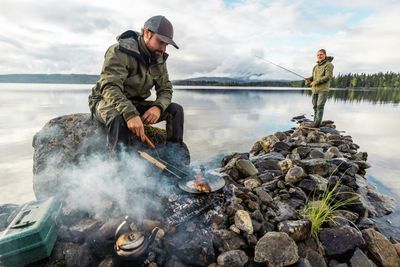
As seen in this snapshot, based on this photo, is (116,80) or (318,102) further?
(318,102)

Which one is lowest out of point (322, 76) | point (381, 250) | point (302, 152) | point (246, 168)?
point (302, 152)

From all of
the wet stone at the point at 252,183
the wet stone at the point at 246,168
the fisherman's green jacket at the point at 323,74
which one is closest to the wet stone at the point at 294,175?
the wet stone at the point at 252,183

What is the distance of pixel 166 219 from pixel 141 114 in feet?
6.50

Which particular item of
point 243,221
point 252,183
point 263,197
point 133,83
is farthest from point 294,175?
point 133,83

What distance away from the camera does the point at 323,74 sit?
434 inches

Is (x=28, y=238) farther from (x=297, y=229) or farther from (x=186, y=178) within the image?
(x=297, y=229)

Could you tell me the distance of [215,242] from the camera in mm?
3520

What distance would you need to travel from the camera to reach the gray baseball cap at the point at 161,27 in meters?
4.05

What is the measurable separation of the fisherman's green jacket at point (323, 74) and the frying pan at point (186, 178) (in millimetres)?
8963

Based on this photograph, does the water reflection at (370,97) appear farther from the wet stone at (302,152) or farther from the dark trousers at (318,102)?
the wet stone at (302,152)

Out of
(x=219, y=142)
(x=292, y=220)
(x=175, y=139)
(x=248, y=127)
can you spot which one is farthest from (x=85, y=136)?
(x=248, y=127)

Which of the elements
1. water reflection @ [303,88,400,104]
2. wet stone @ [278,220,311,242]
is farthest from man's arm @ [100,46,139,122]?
water reflection @ [303,88,400,104]

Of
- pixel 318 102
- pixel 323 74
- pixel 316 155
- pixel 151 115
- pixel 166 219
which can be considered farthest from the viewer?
pixel 318 102

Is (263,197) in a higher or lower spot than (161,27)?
lower
